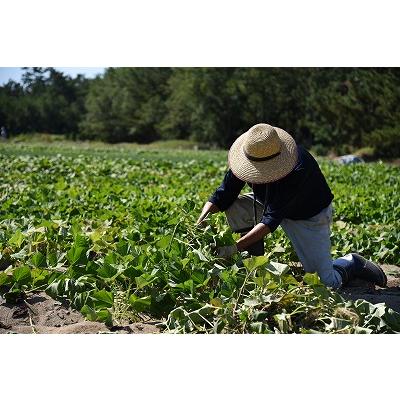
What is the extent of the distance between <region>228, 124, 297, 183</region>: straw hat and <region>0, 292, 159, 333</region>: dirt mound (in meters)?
0.90

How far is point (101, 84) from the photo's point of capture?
20344 mm

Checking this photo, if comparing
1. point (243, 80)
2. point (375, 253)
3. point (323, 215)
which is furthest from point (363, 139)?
point (323, 215)

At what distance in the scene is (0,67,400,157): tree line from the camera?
35.2 feet

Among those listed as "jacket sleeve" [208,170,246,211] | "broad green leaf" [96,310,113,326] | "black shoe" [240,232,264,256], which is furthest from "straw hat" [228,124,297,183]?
"broad green leaf" [96,310,113,326]

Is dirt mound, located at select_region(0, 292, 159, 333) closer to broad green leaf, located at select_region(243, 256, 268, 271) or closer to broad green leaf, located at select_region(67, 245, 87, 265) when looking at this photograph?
broad green leaf, located at select_region(67, 245, 87, 265)

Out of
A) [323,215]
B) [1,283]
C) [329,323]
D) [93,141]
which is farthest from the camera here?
[93,141]

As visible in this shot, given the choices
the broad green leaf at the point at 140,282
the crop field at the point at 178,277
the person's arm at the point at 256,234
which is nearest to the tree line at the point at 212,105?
the crop field at the point at 178,277

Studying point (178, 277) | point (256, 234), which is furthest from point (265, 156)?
point (178, 277)

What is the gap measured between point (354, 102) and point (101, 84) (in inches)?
388

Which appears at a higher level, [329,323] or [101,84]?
[101,84]
